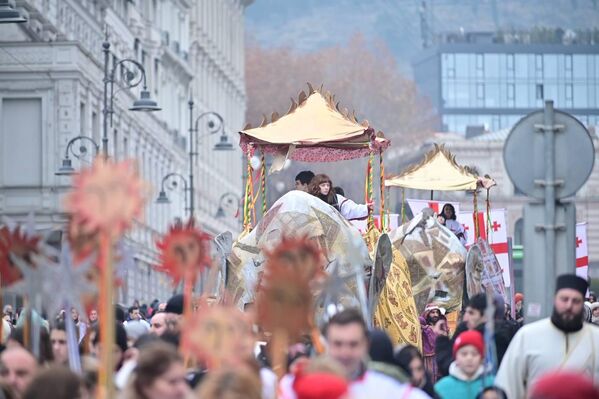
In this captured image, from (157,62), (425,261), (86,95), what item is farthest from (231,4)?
(425,261)

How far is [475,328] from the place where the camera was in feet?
50.9

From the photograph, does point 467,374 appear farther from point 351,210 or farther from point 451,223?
point 451,223

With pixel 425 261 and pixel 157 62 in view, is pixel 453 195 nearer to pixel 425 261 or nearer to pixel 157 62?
pixel 157 62

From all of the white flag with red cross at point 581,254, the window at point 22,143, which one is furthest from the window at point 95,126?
the white flag with red cross at point 581,254

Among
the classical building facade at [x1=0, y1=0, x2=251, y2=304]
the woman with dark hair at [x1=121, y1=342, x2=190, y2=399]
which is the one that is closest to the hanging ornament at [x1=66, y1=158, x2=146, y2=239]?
the woman with dark hair at [x1=121, y1=342, x2=190, y2=399]

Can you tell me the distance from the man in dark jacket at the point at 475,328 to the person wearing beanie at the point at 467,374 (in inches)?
63.7

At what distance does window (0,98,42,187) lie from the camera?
2223 inches

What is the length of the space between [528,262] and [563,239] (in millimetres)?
265

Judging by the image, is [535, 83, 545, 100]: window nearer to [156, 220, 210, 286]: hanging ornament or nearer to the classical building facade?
the classical building facade

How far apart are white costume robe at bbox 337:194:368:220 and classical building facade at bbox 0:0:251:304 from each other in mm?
15322

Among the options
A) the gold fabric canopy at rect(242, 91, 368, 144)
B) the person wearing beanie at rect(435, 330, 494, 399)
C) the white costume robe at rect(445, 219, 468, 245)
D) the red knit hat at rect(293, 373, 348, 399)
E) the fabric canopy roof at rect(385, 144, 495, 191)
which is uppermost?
the gold fabric canopy at rect(242, 91, 368, 144)

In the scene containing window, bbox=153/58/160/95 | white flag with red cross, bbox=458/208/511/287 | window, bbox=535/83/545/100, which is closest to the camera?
white flag with red cross, bbox=458/208/511/287

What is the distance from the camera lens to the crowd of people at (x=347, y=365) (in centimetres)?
998

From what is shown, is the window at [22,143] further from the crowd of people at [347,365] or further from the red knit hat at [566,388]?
the red knit hat at [566,388]
